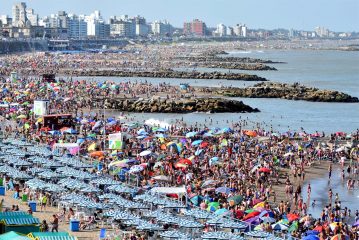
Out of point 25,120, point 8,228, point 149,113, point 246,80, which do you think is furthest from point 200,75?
point 8,228

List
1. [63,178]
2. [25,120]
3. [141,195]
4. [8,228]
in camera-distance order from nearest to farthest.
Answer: [8,228], [141,195], [63,178], [25,120]

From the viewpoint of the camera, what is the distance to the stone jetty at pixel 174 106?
5347 centimetres

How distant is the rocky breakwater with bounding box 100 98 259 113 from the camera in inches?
2105

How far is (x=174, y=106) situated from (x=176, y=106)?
15 centimetres

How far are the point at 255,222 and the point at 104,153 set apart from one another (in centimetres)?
1247

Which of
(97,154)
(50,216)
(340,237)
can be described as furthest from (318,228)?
(97,154)

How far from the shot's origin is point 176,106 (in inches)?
2131

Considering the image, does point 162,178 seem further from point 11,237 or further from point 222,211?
point 11,237

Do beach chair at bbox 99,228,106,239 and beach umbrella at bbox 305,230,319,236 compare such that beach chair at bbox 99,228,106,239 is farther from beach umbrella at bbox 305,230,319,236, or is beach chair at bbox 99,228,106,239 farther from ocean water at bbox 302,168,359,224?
ocean water at bbox 302,168,359,224

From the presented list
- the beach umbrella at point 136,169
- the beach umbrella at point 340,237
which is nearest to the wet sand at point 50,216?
the beach umbrella at point 136,169

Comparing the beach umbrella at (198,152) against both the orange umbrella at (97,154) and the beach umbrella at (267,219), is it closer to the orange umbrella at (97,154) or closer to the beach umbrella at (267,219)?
the orange umbrella at (97,154)

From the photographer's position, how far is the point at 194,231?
20609mm

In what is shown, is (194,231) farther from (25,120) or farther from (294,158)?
(25,120)

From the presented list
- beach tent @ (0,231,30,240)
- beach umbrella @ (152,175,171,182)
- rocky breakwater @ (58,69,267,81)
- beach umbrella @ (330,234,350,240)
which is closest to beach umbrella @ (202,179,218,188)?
beach umbrella @ (152,175,171,182)
